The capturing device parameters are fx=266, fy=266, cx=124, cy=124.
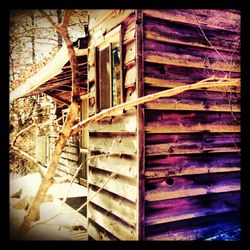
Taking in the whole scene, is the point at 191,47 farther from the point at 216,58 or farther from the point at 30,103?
the point at 30,103

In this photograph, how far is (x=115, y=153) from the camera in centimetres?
401

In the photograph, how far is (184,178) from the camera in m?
3.83

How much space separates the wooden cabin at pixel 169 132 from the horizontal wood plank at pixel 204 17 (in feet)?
0.05

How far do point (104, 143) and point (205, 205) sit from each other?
1851 millimetres

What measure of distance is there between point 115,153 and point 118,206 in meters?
0.79

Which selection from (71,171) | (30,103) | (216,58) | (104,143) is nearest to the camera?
(216,58)

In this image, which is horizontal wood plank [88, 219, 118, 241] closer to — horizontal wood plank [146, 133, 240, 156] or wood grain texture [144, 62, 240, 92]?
horizontal wood plank [146, 133, 240, 156]

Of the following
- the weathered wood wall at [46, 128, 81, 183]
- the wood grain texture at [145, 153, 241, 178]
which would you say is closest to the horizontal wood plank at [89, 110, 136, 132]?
the wood grain texture at [145, 153, 241, 178]

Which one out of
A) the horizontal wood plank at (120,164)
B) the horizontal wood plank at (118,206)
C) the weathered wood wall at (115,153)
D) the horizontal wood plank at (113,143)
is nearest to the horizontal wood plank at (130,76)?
the weathered wood wall at (115,153)

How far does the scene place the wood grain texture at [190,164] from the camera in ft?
11.8

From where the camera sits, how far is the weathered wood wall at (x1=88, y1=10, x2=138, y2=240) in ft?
11.8

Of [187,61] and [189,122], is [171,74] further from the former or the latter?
[189,122]
